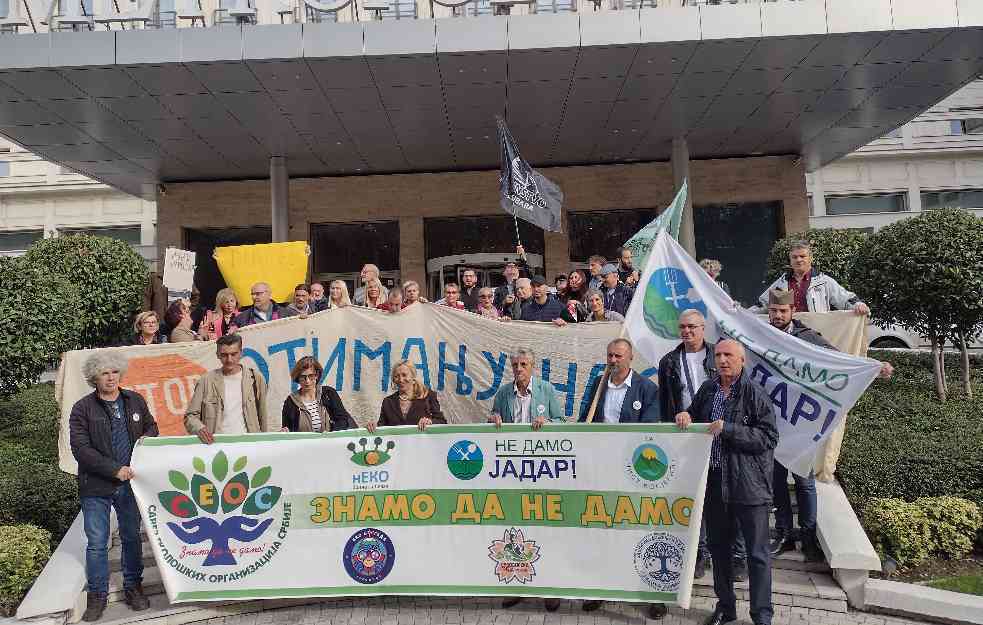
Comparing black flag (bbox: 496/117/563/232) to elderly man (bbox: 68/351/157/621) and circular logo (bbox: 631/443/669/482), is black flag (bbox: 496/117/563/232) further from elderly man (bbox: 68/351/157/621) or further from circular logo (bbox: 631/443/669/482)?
elderly man (bbox: 68/351/157/621)

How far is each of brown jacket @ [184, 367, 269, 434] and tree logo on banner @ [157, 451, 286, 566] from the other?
1.15 ft

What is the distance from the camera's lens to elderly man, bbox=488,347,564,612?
537 cm

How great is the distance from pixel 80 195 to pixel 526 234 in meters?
20.0

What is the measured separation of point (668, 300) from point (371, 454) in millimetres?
2551

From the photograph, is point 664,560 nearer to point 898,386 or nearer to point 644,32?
point 898,386

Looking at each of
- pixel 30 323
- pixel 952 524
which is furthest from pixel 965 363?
pixel 30 323

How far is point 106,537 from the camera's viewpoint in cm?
538

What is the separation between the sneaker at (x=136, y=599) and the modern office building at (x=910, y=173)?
27.1 m

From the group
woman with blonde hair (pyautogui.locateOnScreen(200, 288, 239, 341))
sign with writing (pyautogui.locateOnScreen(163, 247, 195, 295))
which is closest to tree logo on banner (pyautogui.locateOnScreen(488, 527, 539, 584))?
woman with blonde hair (pyautogui.locateOnScreen(200, 288, 239, 341))

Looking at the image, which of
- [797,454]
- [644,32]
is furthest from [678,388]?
[644,32]

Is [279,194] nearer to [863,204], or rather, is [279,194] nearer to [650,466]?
[650,466]

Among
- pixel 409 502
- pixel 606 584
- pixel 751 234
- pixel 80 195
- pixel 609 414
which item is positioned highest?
pixel 80 195

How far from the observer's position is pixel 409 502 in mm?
5203

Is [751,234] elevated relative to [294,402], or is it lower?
elevated
